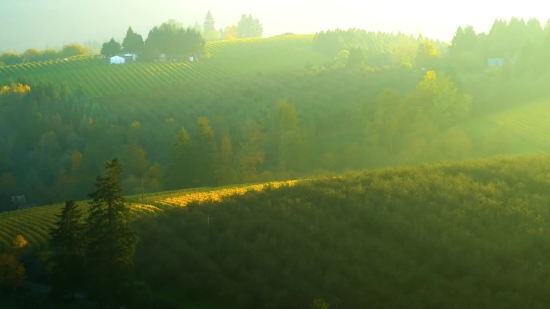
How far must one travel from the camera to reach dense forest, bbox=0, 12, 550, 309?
20.6 meters

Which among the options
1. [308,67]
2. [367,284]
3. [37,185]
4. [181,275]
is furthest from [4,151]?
[367,284]

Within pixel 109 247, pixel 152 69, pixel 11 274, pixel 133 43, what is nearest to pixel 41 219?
pixel 11 274

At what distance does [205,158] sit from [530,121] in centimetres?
2965

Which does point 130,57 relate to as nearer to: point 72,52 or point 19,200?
point 72,52

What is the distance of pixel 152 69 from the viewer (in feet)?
284

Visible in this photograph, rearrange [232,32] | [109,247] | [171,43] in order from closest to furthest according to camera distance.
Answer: [109,247], [171,43], [232,32]

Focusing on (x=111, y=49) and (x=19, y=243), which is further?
(x=111, y=49)

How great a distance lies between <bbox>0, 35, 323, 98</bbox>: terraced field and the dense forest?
6349 millimetres

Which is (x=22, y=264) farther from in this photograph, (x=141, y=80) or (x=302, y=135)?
(x=141, y=80)

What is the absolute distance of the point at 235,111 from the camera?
65812mm

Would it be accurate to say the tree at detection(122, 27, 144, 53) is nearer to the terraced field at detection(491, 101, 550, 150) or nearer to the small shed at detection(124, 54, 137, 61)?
A: the small shed at detection(124, 54, 137, 61)

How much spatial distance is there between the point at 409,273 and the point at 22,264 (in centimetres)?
1696

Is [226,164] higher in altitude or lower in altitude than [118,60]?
lower

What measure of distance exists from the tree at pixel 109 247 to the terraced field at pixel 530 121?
119ft
